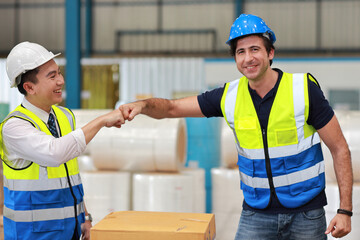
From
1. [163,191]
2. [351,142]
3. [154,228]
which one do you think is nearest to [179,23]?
[163,191]

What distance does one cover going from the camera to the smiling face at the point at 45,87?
2301mm

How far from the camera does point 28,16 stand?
1544 cm

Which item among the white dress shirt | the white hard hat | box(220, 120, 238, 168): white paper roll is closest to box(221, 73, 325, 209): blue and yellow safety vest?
the white dress shirt

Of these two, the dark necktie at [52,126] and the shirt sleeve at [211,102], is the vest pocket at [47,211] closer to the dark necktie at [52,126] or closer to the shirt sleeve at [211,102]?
the dark necktie at [52,126]

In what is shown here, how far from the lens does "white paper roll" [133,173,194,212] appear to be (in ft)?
13.2

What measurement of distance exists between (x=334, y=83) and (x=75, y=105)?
26.7ft

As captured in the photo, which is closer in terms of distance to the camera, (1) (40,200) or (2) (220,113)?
(1) (40,200)

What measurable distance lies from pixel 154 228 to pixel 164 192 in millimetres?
2026

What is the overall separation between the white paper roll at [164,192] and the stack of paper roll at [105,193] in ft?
0.47

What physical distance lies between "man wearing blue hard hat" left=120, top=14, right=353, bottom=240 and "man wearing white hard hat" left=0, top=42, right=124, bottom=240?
0.68 meters

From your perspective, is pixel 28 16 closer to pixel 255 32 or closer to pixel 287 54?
pixel 287 54

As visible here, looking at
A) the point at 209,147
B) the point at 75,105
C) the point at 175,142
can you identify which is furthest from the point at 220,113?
the point at 75,105

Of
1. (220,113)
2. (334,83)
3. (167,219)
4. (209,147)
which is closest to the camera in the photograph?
(167,219)

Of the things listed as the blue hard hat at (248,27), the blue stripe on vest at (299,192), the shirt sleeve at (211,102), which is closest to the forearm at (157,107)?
the shirt sleeve at (211,102)
